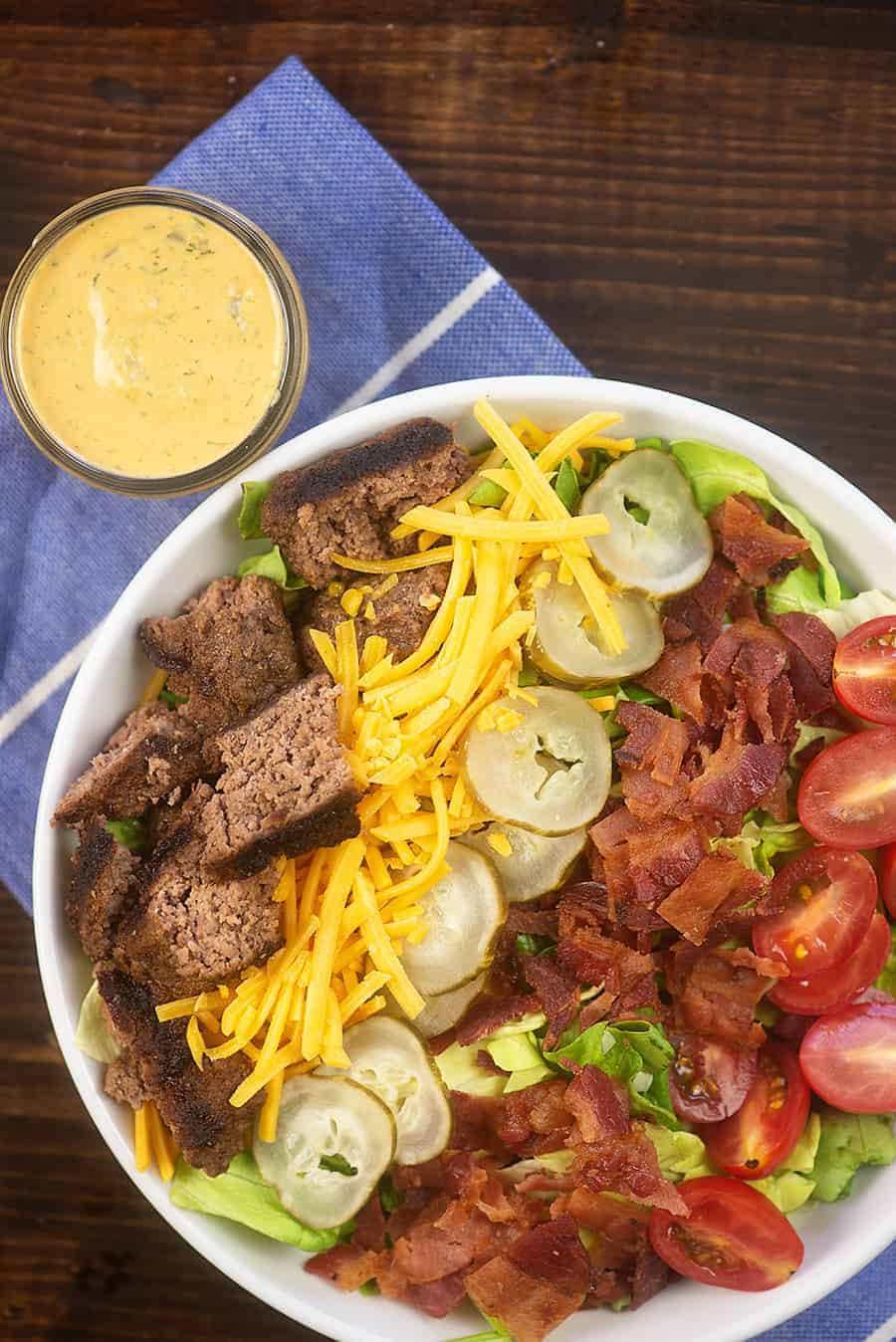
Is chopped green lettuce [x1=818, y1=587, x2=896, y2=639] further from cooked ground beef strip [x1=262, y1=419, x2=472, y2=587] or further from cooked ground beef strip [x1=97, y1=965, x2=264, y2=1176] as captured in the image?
cooked ground beef strip [x1=97, y1=965, x2=264, y2=1176]

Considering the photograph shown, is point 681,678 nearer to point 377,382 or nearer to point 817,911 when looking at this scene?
point 817,911

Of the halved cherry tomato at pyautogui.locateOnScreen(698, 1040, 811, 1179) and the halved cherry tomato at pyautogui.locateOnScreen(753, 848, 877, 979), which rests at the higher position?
the halved cherry tomato at pyautogui.locateOnScreen(753, 848, 877, 979)

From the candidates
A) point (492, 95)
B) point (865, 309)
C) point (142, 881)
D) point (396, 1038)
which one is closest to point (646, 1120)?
point (396, 1038)

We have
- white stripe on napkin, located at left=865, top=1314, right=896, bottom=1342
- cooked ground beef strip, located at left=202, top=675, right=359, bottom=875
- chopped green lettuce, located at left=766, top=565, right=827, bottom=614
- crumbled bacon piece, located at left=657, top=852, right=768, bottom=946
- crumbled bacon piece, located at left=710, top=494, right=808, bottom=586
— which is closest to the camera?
cooked ground beef strip, located at left=202, top=675, right=359, bottom=875

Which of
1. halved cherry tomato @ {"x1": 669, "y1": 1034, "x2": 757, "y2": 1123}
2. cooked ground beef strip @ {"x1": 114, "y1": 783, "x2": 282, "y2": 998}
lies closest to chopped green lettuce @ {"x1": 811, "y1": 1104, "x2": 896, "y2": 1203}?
halved cherry tomato @ {"x1": 669, "y1": 1034, "x2": 757, "y2": 1123}

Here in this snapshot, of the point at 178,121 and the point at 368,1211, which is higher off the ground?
the point at 178,121

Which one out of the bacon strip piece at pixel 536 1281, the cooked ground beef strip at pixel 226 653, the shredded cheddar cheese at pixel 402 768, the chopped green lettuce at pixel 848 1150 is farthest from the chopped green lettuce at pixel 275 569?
the chopped green lettuce at pixel 848 1150

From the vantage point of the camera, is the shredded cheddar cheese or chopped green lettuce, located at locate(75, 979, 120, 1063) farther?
chopped green lettuce, located at locate(75, 979, 120, 1063)

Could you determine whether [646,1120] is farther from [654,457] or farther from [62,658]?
[62,658]
